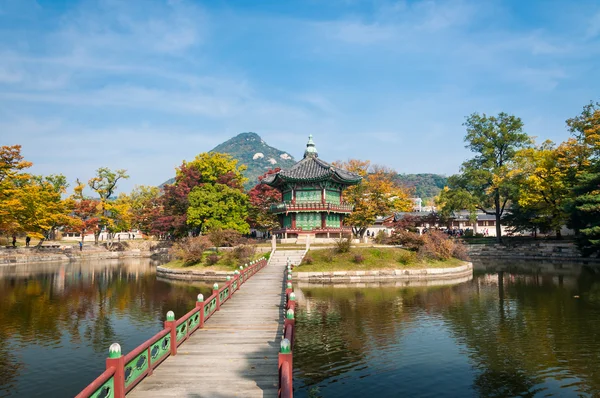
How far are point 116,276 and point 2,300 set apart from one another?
50.0ft

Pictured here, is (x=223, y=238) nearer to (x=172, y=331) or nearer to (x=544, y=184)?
(x=172, y=331)

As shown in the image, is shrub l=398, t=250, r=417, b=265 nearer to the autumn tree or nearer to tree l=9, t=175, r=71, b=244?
the autumn tree

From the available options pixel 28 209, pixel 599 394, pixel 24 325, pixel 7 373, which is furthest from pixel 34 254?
pixel 599 394

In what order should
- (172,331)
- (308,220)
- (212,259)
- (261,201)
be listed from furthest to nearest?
(261,201)
(308,220)
(212,259)
(172,331)

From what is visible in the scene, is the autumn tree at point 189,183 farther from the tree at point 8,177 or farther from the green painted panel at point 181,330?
the green painted panel at point 181,330

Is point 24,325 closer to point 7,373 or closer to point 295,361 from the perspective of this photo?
point 7,373

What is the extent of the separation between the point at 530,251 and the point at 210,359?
55.6 m

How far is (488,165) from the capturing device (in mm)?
63406

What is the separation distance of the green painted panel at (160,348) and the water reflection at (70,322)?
2763mm

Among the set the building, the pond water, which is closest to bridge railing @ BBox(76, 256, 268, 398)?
the pond water

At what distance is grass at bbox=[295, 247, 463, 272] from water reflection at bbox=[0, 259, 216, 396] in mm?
10106

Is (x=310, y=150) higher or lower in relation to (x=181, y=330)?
higher

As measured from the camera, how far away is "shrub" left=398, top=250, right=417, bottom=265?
37438 millimetres

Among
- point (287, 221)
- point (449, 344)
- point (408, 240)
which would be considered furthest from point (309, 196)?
point (449, 344)
